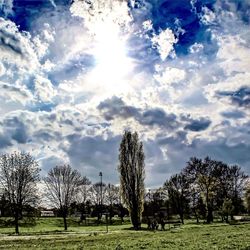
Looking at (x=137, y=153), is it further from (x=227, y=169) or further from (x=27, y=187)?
(x=227, y=169)

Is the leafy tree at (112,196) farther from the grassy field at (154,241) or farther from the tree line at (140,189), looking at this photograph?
the grassy field at (154,241)

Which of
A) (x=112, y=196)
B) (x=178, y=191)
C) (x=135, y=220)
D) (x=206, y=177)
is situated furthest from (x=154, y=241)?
(x=112, y=196)

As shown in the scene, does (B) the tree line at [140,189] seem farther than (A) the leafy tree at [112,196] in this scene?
No

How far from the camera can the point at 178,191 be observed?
104m

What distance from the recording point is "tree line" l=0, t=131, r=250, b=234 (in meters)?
70.1

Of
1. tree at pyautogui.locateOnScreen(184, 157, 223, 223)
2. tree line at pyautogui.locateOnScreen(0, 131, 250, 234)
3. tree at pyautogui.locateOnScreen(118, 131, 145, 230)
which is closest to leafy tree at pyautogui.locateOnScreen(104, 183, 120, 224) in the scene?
tree line at pyautogui.locateOnScreen(0, 131, 250, 234)

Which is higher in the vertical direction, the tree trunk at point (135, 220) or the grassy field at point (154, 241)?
the tree trunk at point (135, 220)

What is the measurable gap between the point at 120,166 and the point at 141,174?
4029mm

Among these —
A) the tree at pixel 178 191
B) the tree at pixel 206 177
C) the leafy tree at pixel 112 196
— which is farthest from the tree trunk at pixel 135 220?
the leafy tree at pixel 112 196

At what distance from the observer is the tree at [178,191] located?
10069 cm

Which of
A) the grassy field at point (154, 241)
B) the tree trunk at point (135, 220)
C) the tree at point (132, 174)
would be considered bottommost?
the grassy field at point (154, 241)

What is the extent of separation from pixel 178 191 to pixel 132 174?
36780 millimetres

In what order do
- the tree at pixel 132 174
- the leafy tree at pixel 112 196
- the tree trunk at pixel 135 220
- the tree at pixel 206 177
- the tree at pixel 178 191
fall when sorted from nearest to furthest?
the tree trunk at pixel 135 220
the tree at pixel 132 174
the tree at pixel 206 177
the tree at pixel 178 191
the leafy tree at pixel 112 196

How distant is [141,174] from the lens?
7100cm
